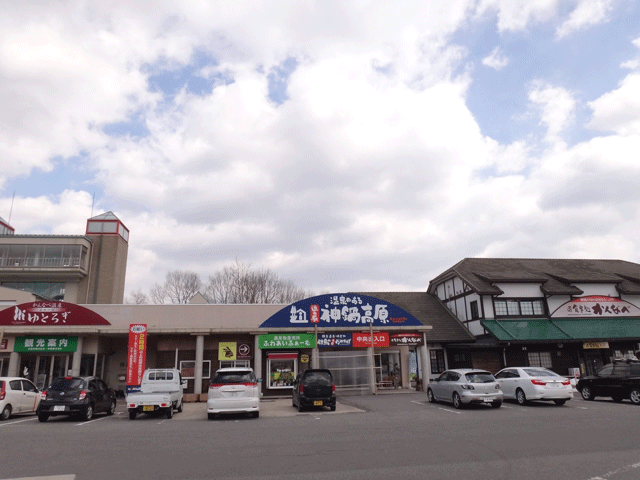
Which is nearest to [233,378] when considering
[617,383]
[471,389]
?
[471,389]

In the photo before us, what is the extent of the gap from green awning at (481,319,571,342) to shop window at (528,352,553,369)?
5.10ft

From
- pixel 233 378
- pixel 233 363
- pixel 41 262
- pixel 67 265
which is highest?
pixel 41 262

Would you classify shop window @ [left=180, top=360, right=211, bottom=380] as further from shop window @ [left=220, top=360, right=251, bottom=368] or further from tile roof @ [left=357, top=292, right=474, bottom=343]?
tile roof @ [left=357, top=292, right=474, bottom=343]

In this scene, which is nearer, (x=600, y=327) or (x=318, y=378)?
(x=318, y=378)

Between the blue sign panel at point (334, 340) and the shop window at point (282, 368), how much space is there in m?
1.74

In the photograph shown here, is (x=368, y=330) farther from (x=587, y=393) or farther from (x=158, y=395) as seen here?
(x=158, y=395)

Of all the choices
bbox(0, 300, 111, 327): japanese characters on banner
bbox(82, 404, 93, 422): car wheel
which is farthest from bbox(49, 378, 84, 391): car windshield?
bbox(0, 300, 111, 327): japanese characters on banner

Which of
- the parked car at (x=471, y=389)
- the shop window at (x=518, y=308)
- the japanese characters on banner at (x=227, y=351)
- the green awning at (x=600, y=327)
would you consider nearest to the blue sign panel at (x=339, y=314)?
the japanese characters on banner at (x=227, y=351)

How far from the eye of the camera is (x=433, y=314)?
1347 inches

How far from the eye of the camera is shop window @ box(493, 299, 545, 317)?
102ft

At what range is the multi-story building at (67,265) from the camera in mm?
39875

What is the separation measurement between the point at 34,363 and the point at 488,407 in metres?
22.3

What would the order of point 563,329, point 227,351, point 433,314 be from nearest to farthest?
Answer: 1. point 227,351
2. point 563,329
3. point 433,314

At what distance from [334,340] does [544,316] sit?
1543 centimetres
